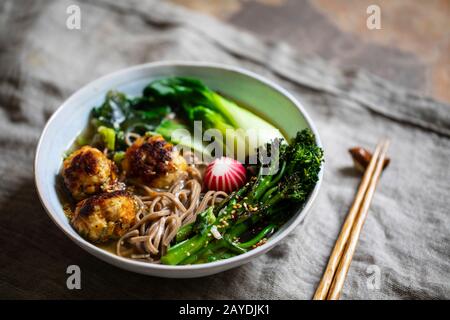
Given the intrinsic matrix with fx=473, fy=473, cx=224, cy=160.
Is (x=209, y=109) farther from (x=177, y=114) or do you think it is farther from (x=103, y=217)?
(x=103, y=217)

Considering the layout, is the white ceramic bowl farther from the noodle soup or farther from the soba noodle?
the soba noodle

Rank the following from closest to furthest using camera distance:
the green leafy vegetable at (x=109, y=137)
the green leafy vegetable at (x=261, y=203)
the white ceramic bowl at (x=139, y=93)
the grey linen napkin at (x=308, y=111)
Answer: the white ceramic bowl at (x=139, y=93) → the green leafy vegetable at (x=261, y=203) → the grey linen napkin at (x=308, y=111) → the green leafy vegetable at (x=109, y=137)

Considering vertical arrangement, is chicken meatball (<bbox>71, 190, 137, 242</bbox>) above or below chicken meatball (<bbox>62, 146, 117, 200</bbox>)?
below

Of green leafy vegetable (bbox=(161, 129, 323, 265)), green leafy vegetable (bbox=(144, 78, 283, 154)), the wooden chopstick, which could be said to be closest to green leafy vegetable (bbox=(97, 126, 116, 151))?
green leafy vegetable (bbox=(144, 78, 283, 154))

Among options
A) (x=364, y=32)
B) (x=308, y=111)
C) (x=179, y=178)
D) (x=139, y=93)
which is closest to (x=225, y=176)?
(x=179, y=178)

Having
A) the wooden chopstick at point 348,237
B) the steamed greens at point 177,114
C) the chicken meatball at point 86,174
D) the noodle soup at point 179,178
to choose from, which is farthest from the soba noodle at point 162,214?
the wooden chopstick at point 348,237

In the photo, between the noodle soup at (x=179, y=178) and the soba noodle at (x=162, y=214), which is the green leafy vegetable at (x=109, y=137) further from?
the soba noodle at (x=162, y=214)
